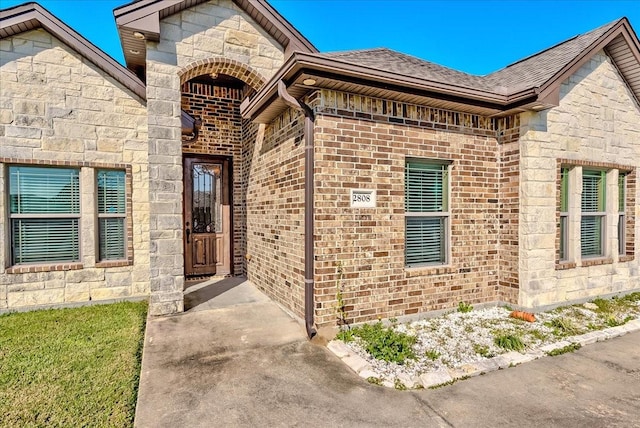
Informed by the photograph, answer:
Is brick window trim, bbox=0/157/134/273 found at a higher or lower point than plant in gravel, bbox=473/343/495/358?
higher

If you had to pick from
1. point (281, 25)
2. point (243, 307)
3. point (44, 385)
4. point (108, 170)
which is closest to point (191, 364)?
point (44, 385)

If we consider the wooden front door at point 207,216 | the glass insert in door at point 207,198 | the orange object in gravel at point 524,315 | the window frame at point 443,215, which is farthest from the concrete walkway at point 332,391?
the glass insert in door at point 207,198

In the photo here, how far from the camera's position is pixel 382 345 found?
395cm

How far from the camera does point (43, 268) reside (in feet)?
18.0

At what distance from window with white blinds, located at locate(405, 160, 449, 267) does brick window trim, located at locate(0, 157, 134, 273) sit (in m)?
4.79

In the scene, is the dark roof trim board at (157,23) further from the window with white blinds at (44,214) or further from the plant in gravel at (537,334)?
the plant in gravel at (537,334)

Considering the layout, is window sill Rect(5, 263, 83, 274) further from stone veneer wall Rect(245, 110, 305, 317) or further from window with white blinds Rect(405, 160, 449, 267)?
window with white blinds Rect(405, 160, 449, 267)

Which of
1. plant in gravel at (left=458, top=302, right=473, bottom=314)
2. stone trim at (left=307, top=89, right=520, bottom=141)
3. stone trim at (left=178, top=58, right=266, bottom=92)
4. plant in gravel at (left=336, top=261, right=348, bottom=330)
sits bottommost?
plant in gravel at (left=458, top=302, right=473, bottom=314)

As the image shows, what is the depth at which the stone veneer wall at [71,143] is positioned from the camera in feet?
17.4

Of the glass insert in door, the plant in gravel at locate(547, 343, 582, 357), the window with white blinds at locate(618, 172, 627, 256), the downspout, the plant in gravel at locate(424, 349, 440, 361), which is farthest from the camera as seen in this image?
the glass insert in door

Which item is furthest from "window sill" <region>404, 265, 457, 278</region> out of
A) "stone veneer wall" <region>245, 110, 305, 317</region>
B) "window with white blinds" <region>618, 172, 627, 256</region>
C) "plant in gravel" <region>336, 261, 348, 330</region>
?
"window with white blinds" <region>618, 172, 627, 256</region>

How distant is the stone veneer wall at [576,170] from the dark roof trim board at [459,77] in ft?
1.20

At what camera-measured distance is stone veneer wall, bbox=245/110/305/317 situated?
4742mm

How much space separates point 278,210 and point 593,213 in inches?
230
